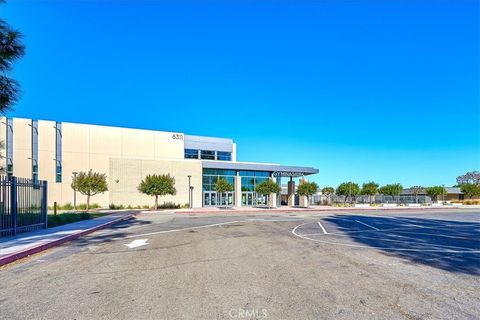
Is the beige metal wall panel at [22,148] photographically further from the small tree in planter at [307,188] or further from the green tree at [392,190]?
the green tree at [392,190]

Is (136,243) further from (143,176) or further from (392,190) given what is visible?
(392,190)

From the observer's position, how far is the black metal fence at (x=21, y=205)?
Answer: 43.2 ft

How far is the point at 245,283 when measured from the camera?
6449 mm

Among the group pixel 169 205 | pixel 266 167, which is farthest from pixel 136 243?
pixel 266 167

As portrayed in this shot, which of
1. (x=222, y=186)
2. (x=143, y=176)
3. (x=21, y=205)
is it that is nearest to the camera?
(x=21, y=205)

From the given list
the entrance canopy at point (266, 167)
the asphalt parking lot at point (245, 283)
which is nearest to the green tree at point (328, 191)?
the entrance canopy at point (266, 167)

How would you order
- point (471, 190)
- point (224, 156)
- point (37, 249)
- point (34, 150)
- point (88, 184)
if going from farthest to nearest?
point (471, 190)
point (224, 156)
point (34, 150)
point (88, 184)
point (37, 249)

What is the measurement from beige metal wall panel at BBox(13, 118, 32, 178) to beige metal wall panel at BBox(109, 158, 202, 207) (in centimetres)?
1055

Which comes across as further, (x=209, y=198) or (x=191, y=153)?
(x=191, y=153)

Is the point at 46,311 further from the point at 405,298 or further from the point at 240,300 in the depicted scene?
the point at 405,298

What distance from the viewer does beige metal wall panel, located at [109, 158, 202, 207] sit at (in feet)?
150

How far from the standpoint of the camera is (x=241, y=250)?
34.3 feet

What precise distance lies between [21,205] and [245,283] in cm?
1249

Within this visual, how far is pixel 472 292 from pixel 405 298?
144 centimetres
